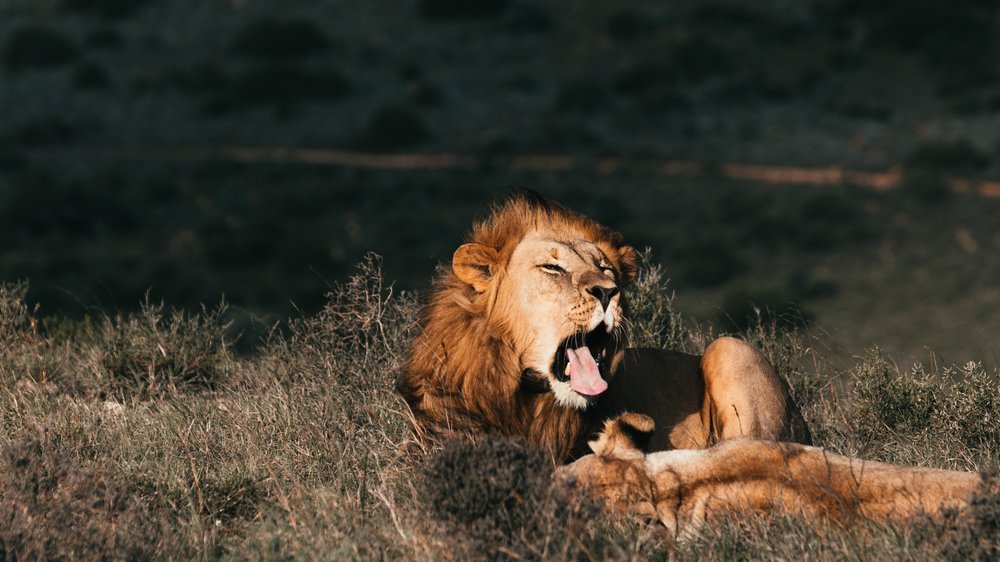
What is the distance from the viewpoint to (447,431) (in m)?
6.02

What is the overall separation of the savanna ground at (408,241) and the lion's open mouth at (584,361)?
2.18ft

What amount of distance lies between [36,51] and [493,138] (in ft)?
48.1

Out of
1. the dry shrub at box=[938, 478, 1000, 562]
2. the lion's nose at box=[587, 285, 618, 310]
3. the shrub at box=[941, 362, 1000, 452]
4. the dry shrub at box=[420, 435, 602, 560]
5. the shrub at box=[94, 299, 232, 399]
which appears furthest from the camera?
the shrub at box=[94, 299, 232, 399]

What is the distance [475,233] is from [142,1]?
41505 millimetres

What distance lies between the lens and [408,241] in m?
31.4

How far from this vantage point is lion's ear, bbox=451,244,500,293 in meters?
6.05

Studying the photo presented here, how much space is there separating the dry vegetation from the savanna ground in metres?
0.02

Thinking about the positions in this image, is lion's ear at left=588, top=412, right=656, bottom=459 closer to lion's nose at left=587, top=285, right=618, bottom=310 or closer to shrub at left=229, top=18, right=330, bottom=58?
lion's nose at left=587, top=285, right=618, bottom=310

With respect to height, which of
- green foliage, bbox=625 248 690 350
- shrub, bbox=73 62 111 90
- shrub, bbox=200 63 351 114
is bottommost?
shrub, bbox=73 62 111 90

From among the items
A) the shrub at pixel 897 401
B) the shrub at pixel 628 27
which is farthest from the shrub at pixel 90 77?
the shrub at pixel 897 401

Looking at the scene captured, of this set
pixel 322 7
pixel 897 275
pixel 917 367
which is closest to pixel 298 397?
pixel 917 367

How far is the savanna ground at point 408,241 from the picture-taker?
515cm

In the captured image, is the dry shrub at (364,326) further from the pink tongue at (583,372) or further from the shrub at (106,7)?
the shrub at (106,7)

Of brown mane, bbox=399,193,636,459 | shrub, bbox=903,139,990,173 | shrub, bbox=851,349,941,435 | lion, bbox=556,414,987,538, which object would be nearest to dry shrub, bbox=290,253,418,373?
brown mane, bbox=399,193,636,459
